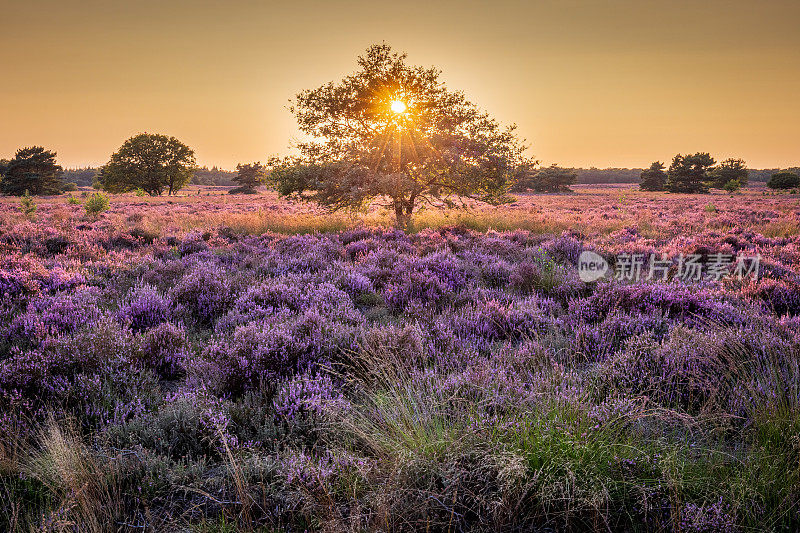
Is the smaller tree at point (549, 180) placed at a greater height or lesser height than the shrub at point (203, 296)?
greater

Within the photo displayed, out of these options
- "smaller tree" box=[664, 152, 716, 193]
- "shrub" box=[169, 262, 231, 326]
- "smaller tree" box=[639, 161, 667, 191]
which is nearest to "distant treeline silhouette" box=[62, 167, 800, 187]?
"smaller tree" box=[639, 161, 667, 191]

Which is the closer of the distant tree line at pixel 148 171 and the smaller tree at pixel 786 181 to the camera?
the distant tree line at pixel 148 171

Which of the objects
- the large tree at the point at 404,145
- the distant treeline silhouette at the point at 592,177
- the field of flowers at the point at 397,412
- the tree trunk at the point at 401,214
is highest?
the distant treeline silhouette at the point at 592,177

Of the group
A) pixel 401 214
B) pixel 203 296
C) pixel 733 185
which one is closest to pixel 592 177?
pixel 733 185

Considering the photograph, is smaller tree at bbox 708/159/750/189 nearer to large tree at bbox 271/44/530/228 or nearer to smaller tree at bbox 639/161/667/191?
smaller tree at bbox 639/161/667/191

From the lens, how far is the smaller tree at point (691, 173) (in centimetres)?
6162

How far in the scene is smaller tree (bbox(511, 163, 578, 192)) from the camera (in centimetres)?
6688

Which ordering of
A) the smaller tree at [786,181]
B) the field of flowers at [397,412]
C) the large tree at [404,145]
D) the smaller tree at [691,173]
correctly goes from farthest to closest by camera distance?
the smaller tree at [691,173]
the smaller tree at [786,181]
the large tree at [404,145]
the field of flowers at [397,412]

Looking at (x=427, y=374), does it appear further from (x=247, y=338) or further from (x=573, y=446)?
(x=247, y=338)

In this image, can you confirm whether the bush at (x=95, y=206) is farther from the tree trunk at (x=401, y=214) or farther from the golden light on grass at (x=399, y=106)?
the golden light on grass at (x=399, y=106)

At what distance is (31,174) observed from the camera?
48.9 metres

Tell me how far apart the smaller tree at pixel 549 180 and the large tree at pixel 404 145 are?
2144 inches

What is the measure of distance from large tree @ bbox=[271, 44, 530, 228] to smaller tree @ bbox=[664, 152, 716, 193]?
62414 mm

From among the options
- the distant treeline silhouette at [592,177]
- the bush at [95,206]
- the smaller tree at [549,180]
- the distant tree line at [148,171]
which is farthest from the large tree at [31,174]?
the smaller tree at [549,180]
